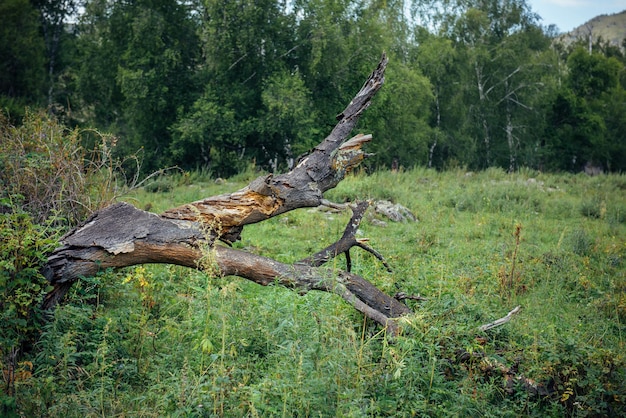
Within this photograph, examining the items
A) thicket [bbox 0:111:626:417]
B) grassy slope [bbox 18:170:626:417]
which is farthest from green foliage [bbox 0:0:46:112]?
grassy slope [bbox 18:170:626:417]

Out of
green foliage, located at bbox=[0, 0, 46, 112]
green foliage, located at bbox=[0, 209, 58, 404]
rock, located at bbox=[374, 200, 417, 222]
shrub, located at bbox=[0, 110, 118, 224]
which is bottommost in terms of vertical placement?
rock, located at bbox=[374, 200, 417, 222]

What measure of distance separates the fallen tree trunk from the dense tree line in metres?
11.7

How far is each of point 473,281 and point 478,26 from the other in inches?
1163

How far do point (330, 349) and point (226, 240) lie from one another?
2222 millimetres

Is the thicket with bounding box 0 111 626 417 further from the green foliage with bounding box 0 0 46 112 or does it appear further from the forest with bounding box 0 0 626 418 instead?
the green foliage with bounding box 0 0 46 112

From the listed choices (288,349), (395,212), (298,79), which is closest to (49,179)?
(288,349)

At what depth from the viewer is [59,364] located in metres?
4.60

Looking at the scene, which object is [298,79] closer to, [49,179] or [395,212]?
[395,212]

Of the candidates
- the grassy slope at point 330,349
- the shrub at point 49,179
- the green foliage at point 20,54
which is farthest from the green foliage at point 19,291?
the green foliage at point 20,54

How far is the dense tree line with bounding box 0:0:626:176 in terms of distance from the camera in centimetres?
2074

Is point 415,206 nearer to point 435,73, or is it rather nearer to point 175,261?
point 175,261

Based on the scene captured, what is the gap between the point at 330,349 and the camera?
4.50 metres

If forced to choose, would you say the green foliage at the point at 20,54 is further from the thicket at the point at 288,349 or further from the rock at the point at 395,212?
the thicket at the point at 288,349

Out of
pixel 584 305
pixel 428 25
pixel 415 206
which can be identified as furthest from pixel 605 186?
pixel 428 25
